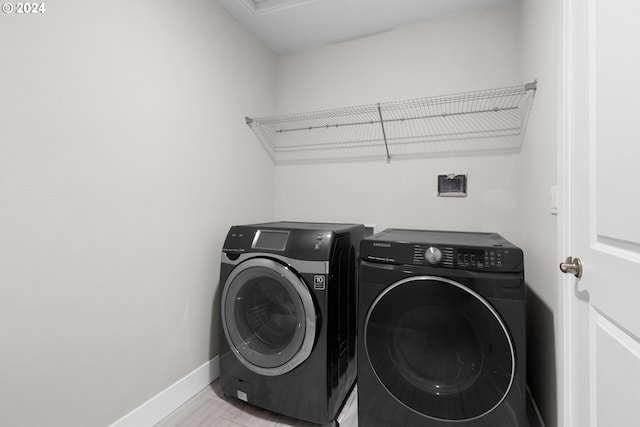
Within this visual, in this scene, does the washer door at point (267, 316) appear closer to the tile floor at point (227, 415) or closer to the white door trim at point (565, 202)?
the tile floor at point (227, 415)

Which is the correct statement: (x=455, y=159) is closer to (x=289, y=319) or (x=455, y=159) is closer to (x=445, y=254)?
(x=445, y=254)

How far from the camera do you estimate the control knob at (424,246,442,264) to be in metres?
1.24

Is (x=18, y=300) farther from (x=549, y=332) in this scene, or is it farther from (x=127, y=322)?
(x=549, y=332)

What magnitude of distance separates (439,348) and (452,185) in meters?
1.14

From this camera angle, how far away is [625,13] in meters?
0.71

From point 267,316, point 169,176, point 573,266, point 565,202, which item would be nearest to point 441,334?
point 573,266

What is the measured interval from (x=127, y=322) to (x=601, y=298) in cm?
184

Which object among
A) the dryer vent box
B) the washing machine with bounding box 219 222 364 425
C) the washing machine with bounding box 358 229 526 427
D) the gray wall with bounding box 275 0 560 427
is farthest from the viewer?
the dryer vent box

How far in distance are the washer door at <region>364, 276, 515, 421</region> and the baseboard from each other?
3.58ft

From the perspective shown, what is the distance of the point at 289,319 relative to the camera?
5.08 ft

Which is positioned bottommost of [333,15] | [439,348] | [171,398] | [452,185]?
[171,398]

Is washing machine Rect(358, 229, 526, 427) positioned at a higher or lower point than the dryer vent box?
lower

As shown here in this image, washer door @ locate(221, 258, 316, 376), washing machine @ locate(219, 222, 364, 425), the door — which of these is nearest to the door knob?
the door

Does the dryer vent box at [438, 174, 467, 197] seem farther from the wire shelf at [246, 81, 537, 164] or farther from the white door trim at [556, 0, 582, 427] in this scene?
the white door trim at [556, 0, 582, 427]
